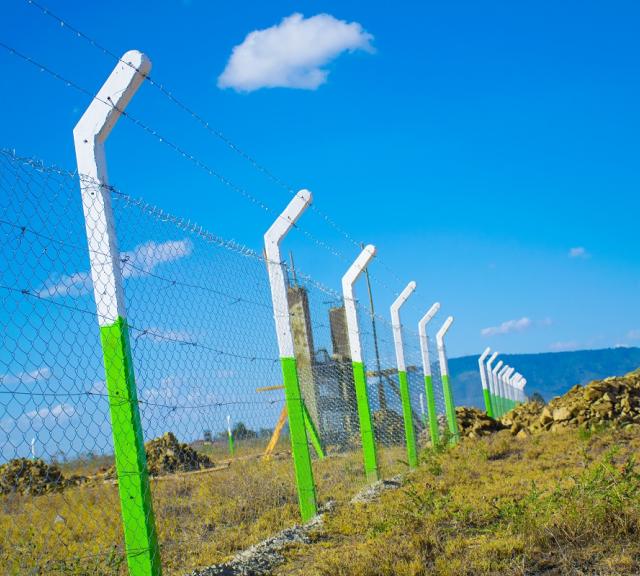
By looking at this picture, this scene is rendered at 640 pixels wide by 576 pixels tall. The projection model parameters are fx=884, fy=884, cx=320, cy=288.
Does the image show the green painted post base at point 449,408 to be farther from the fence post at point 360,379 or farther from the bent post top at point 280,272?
the bent post top at point 280,272

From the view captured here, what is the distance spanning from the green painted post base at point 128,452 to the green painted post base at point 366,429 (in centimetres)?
548

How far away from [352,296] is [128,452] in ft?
20.1

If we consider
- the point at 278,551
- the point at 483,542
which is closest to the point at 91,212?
the point at 278,551

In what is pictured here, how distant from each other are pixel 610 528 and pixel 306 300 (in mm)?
4748

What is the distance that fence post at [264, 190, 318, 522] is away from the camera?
23.8 ft

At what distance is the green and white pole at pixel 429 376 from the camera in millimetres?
14578

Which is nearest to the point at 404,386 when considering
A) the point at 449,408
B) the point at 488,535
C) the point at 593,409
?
the point at 593,409

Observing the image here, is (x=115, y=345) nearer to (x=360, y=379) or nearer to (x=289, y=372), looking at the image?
(x=289, y=372)

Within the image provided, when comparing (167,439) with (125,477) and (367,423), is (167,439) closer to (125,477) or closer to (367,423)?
(367,423)

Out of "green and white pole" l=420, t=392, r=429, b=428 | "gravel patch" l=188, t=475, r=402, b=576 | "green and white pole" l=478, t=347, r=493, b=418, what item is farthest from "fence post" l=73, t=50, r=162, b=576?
"green and white pole" l=478, t=347, r=493, b=418

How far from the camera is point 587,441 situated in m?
13.4

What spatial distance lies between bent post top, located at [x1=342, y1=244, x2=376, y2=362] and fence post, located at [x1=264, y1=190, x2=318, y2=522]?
Answer: 8.29ft

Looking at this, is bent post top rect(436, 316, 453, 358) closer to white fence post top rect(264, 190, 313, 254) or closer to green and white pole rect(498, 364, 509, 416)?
white fence post top rect(264, 190, 313, 254)

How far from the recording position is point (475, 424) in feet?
64.5
